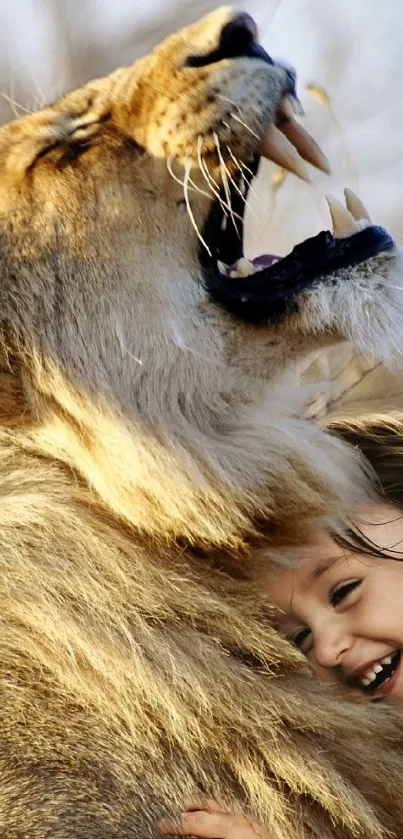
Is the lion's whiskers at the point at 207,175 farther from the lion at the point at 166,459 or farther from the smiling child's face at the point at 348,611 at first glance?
the smiling child's face at the point at 348,611

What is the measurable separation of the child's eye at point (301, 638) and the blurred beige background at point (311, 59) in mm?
1020

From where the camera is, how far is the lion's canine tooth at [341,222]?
1121 mm

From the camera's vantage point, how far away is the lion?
0.95 metres

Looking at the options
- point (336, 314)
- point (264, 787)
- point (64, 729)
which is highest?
point (336, 314)

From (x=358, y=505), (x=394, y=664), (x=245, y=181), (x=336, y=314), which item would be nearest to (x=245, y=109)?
(x=245, y=181)

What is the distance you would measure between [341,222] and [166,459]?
351 mm

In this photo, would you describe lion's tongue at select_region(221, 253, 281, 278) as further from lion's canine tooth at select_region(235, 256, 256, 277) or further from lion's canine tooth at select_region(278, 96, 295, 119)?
lion's canine tooth at select_region(278, 96, 295, 119)

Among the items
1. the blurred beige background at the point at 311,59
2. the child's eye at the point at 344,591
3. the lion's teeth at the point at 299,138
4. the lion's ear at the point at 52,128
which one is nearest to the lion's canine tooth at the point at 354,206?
the lion's teeth at the point at 299,138

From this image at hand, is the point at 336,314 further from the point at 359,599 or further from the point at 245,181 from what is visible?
the point at 359,599

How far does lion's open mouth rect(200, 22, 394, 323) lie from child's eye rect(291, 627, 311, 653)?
34 cm

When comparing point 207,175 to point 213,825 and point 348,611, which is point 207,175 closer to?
point 348,611

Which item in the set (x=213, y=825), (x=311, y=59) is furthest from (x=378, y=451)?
(x=311, y=59)

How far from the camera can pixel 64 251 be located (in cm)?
104

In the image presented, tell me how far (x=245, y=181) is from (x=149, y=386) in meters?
0.27
